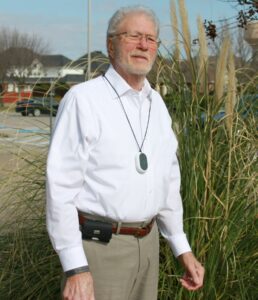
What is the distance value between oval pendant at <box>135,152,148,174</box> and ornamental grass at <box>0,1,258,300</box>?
1085 millimetres

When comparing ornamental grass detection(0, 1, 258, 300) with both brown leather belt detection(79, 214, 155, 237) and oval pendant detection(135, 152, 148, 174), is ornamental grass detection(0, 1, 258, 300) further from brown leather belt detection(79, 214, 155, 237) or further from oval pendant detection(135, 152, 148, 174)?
oval pendant detection(135, 152, 148, 174)

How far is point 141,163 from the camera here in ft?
7.99

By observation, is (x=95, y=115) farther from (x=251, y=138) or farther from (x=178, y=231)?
(x=251, y=138)

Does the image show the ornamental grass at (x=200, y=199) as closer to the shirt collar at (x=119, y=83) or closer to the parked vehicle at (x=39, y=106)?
the parked vehicle at (x=39, y=106)

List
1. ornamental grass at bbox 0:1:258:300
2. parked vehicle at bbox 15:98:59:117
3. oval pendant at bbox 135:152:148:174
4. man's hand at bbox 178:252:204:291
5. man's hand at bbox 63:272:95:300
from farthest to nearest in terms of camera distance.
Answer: parked vehicle at bbox 15:98:59:117, ornamental grass at bbox 0:1:258:300, man's hand at bbox 178:252:204:291, oval pendant at bbox 135:152:148:174, man's hand at bbox 63:272:95:300

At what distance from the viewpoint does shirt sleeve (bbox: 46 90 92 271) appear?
2303 millimetres

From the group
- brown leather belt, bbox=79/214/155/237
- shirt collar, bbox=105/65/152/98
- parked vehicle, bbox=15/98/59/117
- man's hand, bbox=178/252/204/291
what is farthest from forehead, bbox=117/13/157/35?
parked vehicle, bbox=15/98/59/117

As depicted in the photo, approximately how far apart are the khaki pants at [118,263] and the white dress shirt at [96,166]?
0.12m

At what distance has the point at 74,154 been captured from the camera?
2.32 meters

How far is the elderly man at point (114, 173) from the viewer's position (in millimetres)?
2318

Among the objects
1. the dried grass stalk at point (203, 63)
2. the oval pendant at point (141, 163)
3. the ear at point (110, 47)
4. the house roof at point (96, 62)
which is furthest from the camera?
the house roof at point (96, 62)

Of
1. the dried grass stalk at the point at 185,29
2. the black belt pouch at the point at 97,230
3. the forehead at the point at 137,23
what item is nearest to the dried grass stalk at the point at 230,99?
the dried grass stalk at the point at 185,29

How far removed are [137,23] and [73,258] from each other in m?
0.96

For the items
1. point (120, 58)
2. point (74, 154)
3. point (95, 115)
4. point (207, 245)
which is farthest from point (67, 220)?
point (207, 245)
